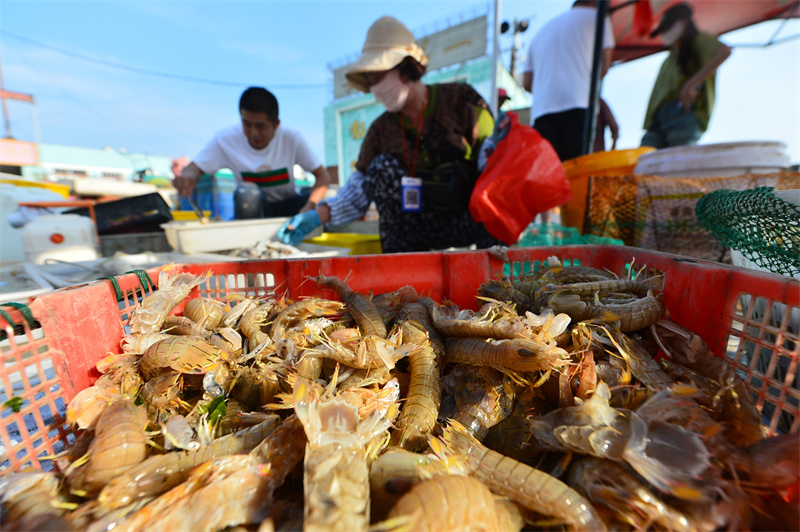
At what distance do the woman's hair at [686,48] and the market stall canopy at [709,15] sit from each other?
656 millimetres

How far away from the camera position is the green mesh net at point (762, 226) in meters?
1.43

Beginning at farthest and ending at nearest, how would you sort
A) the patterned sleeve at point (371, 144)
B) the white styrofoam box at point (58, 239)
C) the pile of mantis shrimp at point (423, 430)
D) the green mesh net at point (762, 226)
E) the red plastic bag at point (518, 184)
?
the patterned sleeve at point (371, 144), the white styrofoam box at point (58, 239), the red plastic bag at point (518, 184), the green mesh net at point (762, 226), the pile of mantis shrimp at point (423, 430)

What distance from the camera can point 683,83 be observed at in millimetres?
5184

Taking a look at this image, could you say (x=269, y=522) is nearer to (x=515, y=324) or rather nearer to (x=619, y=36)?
(x=515, y=324)

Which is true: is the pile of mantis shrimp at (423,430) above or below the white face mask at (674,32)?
below

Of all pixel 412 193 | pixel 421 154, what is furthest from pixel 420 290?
pixel 421 154

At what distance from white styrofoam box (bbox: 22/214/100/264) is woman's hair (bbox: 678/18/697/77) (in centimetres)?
900

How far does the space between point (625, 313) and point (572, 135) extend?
15.1 ft

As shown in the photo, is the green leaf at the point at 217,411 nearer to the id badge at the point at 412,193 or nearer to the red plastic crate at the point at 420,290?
the red plastic crate at the point at 420,290

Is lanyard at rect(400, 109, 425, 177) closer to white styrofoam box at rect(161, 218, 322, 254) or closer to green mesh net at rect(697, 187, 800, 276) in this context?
white styrofoam box at rect(161, 218, 322, 254)

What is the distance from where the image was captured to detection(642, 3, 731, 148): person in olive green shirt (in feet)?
16.2

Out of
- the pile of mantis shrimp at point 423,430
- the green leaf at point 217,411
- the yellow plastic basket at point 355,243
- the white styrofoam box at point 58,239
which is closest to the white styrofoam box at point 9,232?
the white styrofoam box at point 58,239

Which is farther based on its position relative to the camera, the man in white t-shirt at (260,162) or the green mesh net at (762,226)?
the man in white t-shirt at (260,162)

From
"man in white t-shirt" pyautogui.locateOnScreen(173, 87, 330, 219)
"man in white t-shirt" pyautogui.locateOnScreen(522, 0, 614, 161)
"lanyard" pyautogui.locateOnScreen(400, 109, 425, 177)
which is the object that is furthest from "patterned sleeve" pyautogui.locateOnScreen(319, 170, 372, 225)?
"man in white t-shirt" pyautogui.locateOnScreen(522, 0, 614, 161)
